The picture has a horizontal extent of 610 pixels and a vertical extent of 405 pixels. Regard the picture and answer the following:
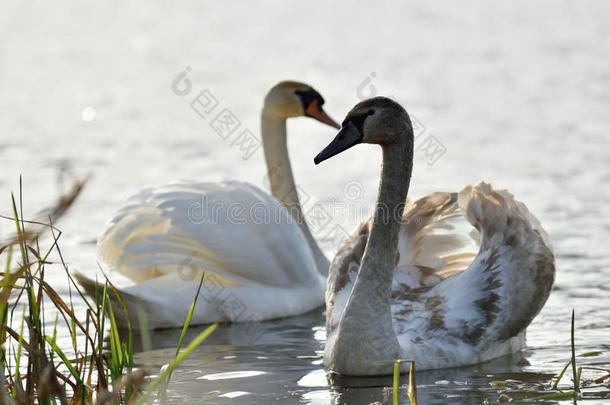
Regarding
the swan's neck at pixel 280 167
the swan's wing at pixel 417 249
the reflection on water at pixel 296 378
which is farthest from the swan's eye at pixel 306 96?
the reflection on water at pixel 296 378

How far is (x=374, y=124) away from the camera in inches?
230

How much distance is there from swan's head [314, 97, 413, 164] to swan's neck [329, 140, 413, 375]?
0.10 meters

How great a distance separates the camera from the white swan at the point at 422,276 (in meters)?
5.83

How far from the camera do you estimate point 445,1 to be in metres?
22.0

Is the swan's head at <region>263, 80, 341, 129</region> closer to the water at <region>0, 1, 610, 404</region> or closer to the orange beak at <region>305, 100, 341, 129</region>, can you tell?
the orange beak at <region>305, 100, 341, 129</region>

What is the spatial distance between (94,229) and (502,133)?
5481 mm

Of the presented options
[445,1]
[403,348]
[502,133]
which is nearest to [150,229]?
[403,348]

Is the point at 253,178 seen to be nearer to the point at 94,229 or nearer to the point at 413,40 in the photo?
the point at 94,229

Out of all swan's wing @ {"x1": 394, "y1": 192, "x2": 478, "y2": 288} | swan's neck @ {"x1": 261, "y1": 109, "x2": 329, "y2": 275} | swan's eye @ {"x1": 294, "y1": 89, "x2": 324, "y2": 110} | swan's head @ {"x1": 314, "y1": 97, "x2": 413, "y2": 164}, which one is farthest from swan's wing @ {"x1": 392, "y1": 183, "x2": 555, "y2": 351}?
swan's eye @ {"x1": 294, "y1": 89, "x2": 324, "y2": 110}

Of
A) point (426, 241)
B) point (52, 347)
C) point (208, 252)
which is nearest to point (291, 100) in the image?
point (208, 252)

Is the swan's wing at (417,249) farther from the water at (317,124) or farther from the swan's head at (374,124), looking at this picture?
the swan's head at (374,124)

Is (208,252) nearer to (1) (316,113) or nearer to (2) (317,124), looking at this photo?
(1) (316,113)

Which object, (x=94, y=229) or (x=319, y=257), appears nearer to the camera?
(x=319, y=257)

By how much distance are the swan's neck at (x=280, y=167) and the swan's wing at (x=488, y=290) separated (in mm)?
2345
